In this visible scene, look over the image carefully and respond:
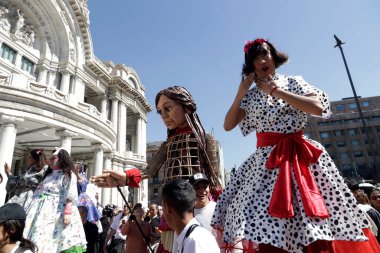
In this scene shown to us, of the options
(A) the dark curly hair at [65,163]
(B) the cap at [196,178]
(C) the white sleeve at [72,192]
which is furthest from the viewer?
(A) the dark curly hair at [65,163]

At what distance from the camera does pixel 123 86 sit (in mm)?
30406

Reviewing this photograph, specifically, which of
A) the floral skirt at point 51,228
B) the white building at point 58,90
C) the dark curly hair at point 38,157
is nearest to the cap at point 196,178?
the floral skirt at point 51,228

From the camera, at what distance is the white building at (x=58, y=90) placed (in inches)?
527

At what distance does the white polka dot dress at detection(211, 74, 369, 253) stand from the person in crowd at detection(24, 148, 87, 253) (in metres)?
3.57

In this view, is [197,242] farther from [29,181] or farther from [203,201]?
[29,181]

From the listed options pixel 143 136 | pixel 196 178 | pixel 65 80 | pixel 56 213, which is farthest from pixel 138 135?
pixel 196 178

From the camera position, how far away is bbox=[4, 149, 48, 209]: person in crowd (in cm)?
486

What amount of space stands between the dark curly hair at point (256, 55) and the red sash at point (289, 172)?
60 centimetres

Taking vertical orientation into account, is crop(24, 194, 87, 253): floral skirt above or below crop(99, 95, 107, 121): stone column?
below

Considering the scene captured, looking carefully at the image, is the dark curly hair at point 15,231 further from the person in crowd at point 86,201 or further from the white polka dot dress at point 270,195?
the person in crowd at point 86,201

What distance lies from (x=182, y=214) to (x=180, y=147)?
2.77 feet

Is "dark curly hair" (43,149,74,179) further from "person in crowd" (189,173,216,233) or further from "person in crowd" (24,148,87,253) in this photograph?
"person in crowd" (189,173,216,233)

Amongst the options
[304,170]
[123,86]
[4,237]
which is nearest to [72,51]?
[123,86]

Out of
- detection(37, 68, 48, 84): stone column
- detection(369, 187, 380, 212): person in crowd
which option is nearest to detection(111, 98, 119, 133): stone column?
detection(37, 68, 48, 84): stone column
